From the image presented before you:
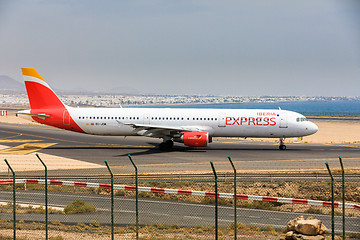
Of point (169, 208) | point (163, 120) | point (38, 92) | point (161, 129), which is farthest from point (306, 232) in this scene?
point (38, 92)

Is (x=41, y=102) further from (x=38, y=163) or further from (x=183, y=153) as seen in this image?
(x=183, y=153)

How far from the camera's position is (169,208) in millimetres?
23516

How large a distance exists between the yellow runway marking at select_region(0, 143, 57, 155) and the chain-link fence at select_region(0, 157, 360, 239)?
12.1 m

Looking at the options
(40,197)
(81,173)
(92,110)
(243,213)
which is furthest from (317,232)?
(92,110)

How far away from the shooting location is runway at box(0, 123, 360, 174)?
35094mm

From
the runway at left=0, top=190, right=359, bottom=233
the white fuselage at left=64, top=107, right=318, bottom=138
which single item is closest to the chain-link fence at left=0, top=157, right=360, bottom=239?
the runway at left=0, top=190, right=359, bottom=233

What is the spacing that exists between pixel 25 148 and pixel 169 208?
2677 cm

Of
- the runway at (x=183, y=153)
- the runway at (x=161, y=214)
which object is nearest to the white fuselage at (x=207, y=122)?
the runway at (x=183, y=153)

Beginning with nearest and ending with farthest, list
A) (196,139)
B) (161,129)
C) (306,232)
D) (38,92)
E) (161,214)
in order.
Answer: (306,232), (161,214), (196,139), (161,129), (38,92)

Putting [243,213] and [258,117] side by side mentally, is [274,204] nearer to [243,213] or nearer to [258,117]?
[243,213]

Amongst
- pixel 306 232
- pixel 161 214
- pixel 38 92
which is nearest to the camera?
pixel 306 232

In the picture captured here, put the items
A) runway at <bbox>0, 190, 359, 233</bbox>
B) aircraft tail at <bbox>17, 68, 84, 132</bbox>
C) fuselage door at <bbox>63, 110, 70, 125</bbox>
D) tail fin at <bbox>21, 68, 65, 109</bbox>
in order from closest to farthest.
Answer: runway at <bbox>0, 190, 359, 233</bbox>, fuselage door at <bbox>63, 110, 70, 125</bbox>, aircraft tail at <bbox>17, 68, 84, 132</bbox>, tail fin at <bbox>21, 68, 65, 109</bbox>

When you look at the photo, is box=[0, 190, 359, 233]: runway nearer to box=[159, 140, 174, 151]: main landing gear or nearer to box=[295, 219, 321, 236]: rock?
box=[295, 219, 321, 236]: rock

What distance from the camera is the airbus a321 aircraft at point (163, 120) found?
43.6 metres
